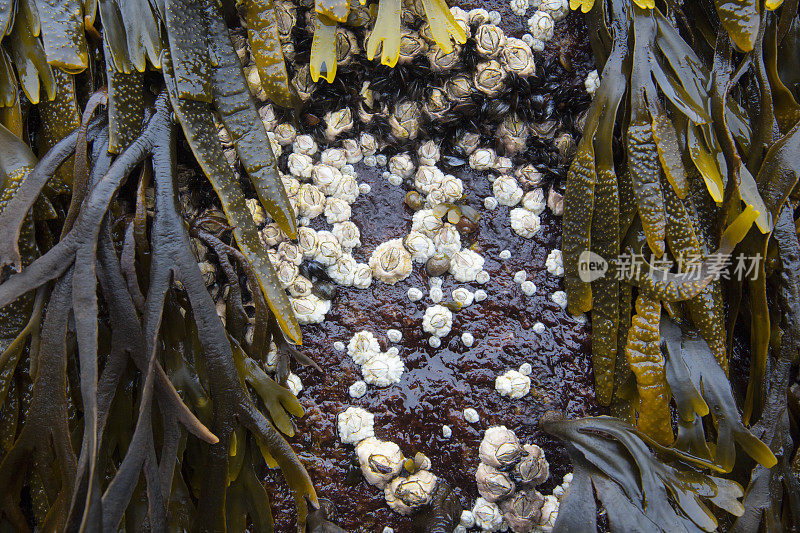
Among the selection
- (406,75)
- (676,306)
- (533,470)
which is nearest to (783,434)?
(676,306)

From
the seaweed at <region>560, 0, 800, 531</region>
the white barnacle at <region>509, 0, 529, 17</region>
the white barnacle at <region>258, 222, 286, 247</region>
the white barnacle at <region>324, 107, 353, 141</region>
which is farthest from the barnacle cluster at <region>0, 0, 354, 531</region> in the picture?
the seaweed at <region>560, 0, 800, 531</region>

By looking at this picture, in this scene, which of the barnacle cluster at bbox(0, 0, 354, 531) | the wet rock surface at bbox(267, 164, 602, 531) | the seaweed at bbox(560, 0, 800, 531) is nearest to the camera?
the barnacle cluster at bbox(0, 0, 354, 531)

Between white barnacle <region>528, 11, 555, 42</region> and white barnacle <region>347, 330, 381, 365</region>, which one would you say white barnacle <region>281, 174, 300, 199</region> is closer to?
white barnacle <region>347, 330, 381, 365</region>

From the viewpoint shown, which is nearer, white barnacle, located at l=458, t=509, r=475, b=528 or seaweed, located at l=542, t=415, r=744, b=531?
seaweed, located at l=542, t=415, r=744, b=531

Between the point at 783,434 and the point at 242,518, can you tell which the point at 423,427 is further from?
the point at 783,434

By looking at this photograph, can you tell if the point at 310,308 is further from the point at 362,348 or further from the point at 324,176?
the point at 324,176

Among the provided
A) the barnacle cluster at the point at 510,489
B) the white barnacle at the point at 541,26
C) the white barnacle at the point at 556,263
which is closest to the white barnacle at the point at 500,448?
the barnacle cluster at the point at 510,489

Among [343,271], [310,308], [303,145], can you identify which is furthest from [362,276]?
[303,145]
